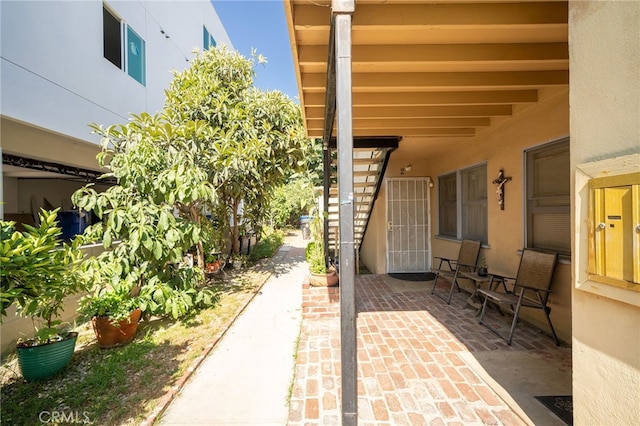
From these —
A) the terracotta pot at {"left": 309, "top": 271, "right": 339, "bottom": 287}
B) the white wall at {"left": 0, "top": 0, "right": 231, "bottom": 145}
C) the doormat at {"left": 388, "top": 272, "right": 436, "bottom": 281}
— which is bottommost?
the doormat at {"left": 388, "top": 272, "right": 436, "bottom": 281}

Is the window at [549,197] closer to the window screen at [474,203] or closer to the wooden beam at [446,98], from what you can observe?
the wooden beam at [446,98]

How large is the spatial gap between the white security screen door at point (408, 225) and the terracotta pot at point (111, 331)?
5092 mm

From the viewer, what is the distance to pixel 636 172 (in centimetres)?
119

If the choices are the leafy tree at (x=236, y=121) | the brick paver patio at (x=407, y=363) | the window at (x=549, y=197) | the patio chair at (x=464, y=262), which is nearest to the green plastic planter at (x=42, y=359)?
the brick paver patio at (x=407, y=363)

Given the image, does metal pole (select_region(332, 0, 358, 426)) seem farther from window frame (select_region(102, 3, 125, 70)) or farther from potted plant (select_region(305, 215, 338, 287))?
window frame (select_region(102, 3, 125, 70))

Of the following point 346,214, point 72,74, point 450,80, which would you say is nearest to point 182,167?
point 72,74

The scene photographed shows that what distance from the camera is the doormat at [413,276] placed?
5840mm

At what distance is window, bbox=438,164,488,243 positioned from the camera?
473cm

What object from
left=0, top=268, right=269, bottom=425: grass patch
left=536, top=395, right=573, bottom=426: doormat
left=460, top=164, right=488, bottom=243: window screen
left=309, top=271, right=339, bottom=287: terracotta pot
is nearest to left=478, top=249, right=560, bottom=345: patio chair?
left=536, top=395, right=573, bottom=426: doormat

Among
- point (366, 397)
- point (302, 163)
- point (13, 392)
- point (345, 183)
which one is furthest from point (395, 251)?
point (13, 392)

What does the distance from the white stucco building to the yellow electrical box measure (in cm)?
409

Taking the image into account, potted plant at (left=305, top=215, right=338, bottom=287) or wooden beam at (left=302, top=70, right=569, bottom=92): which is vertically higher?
wooden beam at (left=302, top=70, right=569, bottom=92)

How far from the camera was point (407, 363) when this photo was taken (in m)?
2.70

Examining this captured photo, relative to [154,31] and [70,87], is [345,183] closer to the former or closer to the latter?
[70,87]
